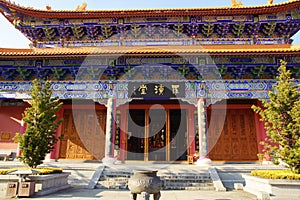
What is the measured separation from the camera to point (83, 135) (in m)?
11.7

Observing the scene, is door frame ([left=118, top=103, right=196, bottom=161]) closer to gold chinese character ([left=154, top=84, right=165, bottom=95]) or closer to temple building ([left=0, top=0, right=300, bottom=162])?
temple building ([left=0, top=0, right=300, bottom=162])

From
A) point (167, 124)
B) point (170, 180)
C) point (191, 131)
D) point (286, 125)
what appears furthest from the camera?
point (167, 124)

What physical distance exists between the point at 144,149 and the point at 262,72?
649 centimetres

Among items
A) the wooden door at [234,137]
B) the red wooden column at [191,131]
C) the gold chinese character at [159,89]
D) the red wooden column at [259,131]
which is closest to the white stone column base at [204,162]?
the red wooden column at [191,131]

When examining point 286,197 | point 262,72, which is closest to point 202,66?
point 262,72

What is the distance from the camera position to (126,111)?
11.5 metres

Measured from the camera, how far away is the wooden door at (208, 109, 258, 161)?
432 inches

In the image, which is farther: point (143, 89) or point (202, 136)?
point (143, 89)

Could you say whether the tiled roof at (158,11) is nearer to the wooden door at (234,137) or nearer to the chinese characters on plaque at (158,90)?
the chinese characters on plaque at (158,90)

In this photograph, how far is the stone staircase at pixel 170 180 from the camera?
25.0 feet

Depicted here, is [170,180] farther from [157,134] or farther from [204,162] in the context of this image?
[157,134]

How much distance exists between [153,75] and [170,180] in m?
4.64

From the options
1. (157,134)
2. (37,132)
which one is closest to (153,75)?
(157,134)

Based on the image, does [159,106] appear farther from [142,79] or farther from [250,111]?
[250,111]
